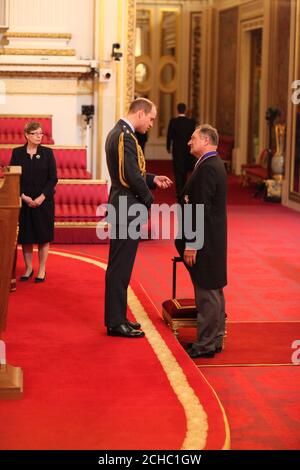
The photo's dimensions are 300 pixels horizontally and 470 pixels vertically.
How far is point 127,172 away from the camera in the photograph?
6.00 m

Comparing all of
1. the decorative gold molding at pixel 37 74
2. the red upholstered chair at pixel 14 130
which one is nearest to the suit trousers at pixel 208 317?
the red upholstered chair at pixel 14 130

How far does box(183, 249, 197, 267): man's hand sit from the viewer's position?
610 cm

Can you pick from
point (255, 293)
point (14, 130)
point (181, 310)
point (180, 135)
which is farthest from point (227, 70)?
point (181, 310)

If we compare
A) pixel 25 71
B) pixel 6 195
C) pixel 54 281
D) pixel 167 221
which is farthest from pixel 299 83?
pixel 6 195

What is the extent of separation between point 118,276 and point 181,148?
27.3ft

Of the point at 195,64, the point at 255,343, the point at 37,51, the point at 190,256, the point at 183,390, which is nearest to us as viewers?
the point at 183,390

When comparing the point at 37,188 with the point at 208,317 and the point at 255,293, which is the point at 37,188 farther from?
the point at 208,317

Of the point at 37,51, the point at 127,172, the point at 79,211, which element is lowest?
the point at 79,211

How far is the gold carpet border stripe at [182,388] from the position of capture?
4379mm

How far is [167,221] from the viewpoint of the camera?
12828 mm

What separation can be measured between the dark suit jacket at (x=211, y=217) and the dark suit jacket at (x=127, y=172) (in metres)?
0.34
